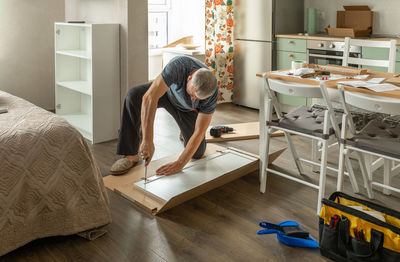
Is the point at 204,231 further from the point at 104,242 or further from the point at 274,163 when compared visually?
the point at 274,163

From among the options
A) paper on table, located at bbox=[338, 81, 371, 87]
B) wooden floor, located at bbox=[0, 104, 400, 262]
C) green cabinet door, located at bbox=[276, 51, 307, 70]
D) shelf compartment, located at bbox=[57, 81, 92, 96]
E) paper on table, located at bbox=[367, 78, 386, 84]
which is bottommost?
wooden floor, located at bbox=[0, 104, 400, 262]

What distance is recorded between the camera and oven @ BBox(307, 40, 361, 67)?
4328 mm

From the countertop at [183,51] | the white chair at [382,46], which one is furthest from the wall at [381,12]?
the countertop at [183,51]

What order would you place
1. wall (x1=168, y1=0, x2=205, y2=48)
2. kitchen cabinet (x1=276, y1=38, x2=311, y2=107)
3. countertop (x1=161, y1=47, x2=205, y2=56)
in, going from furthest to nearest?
wall (x1=168, y1=0, x2=205, y2=48)
countertop (x1=161, y1=47, x2=205, y2=56)
kitchen cabinet (x1=276, y1=38, x2=311, y2=107)

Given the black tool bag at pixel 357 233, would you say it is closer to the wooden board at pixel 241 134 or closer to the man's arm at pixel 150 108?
the man's arm at pixel 150 108

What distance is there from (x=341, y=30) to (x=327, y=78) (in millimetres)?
2014

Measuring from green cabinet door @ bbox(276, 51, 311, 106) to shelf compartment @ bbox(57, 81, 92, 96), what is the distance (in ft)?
6.95

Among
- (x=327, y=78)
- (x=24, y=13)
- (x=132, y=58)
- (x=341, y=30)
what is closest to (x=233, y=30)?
(x=341, y=30)

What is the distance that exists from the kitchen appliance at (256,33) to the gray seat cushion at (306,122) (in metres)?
2.07

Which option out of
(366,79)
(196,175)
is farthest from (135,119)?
(366,79)

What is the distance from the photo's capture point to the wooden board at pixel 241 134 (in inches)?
156

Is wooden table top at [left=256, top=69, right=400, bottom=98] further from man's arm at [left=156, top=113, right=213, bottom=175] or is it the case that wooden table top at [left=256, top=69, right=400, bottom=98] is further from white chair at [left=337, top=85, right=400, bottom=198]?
man's arm at [left=156, top=113, right=213, bottom=175]

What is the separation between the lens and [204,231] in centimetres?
238

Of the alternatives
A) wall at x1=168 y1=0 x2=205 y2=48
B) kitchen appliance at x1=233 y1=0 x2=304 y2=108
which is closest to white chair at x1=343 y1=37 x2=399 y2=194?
kitchen appliance at x1=233 y1=0 x2=304 y2=108
